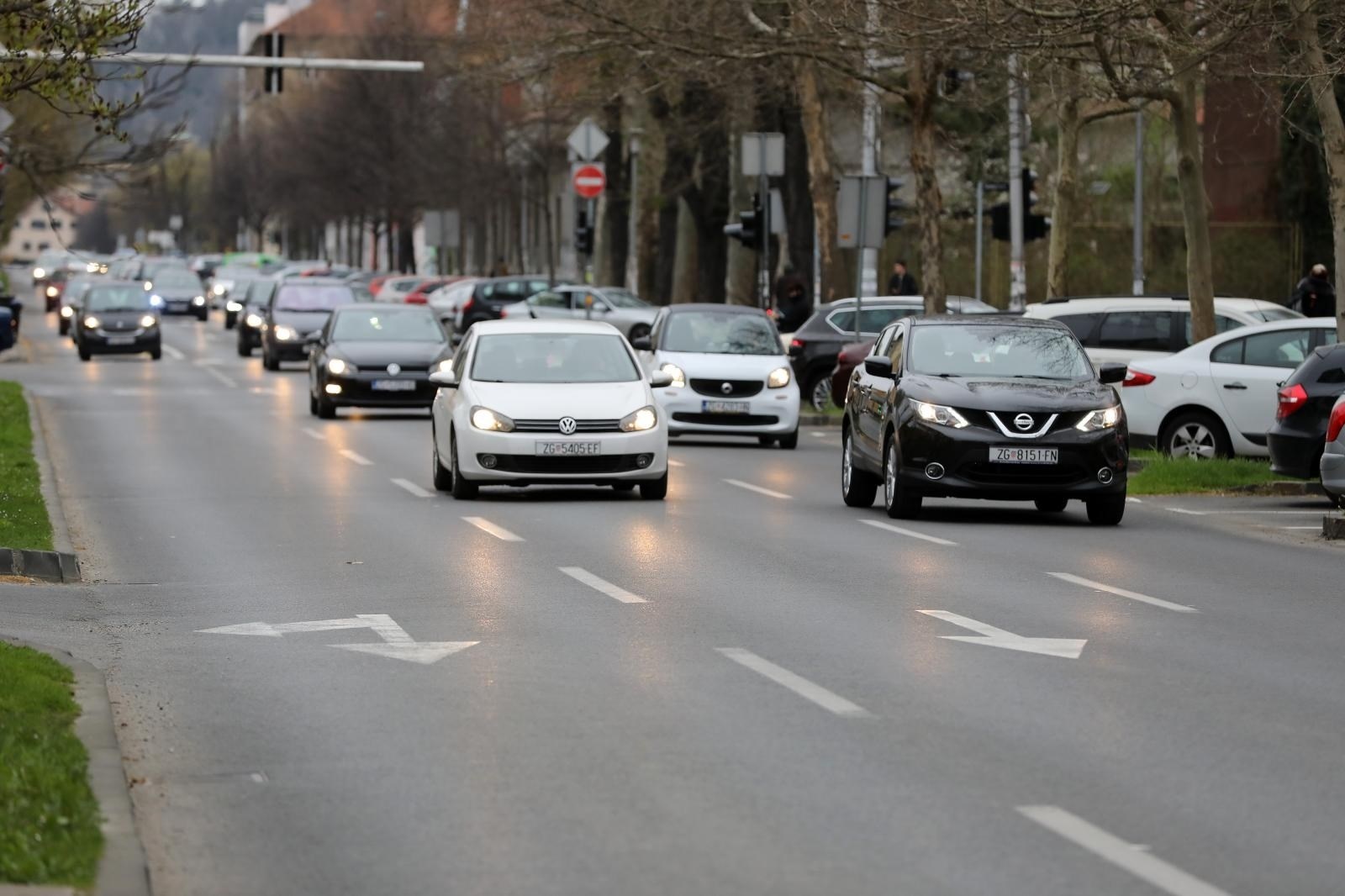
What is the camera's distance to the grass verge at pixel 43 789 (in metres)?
6.91

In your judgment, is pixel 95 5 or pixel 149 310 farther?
pixel 149 310

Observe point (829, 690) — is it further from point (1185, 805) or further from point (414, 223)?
point (414, 223)

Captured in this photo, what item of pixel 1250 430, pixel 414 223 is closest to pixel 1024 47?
pixel 1250 430

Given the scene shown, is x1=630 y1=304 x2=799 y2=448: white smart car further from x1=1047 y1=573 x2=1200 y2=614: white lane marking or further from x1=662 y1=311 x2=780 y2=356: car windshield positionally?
x1=1047 y1=573 x2=1200 y2=614: white lane marking

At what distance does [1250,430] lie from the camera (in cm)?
2548

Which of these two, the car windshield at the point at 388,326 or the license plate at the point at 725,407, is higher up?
the car windshield at the point at 388,326

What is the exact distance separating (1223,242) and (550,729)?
47485 millimetres

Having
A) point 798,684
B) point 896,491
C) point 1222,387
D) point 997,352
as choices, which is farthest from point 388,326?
point 798,684

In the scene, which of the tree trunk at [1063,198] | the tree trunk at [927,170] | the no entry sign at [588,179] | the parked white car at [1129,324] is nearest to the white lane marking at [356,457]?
the parked white car at [1129,324]

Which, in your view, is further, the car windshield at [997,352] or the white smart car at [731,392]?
the white smart car at [731,392]

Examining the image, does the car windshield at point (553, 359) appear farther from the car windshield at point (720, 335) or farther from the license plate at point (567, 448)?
the car windshield at point (720, 335)

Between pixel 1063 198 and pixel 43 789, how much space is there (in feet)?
98.3

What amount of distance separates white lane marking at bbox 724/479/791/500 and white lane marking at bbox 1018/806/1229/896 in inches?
572

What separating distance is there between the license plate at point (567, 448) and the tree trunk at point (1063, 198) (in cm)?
1531
